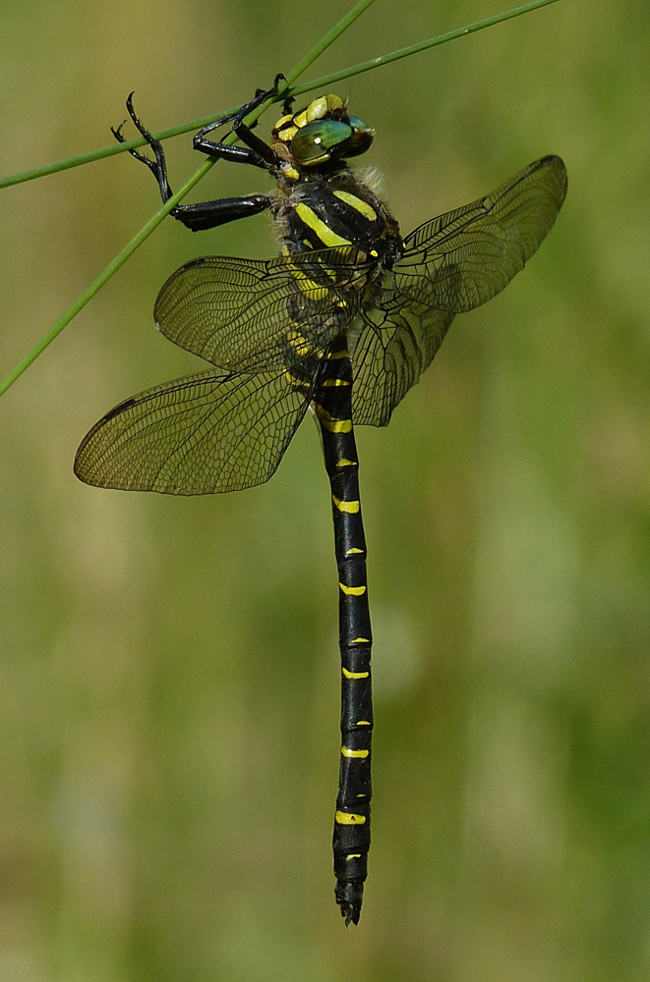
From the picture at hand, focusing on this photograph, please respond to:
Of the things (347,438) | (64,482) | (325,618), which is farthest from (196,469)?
(64,482)

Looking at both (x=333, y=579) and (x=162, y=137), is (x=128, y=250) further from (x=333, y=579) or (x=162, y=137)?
(x=333, y=579)

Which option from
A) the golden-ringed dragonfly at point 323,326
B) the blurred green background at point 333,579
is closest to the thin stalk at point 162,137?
the golden-ringed dragonfly at point 323,326

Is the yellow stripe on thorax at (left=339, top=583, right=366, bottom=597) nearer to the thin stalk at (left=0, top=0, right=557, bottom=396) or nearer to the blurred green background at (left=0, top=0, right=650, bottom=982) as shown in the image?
the blurred green background at (left=0, top=0, right=650, bottom=982)

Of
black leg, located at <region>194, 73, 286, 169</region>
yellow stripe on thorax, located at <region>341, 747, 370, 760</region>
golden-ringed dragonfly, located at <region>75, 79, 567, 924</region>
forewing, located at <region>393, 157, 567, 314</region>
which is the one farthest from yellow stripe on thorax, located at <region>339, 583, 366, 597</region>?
black leg, located at <region>194, 73, 286, 169</region>

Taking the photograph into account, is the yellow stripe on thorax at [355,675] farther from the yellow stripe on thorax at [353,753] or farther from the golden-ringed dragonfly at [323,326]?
the yellow stripe on thorax at [353,753]

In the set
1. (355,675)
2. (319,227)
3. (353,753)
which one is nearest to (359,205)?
(319,227)

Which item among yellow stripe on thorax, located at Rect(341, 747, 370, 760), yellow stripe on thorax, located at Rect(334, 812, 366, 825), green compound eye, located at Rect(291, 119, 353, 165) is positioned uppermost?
green compound eye, located at Rect(291, 119, 353, 165)

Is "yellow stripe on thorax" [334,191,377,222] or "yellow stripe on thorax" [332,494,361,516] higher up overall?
"yellow stripe on thorax" [334,191,377,222]

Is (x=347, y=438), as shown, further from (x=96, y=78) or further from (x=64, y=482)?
(x=96, y=78)
